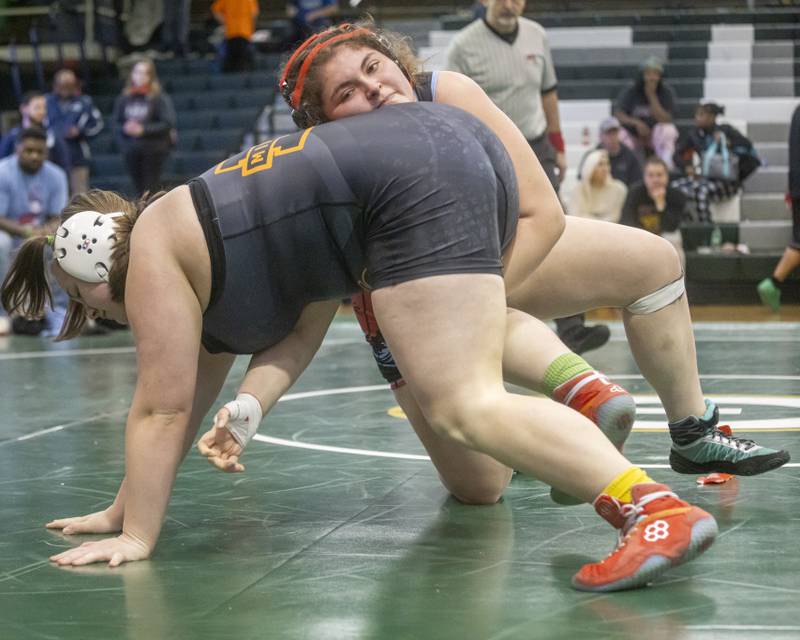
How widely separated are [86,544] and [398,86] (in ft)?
3.50

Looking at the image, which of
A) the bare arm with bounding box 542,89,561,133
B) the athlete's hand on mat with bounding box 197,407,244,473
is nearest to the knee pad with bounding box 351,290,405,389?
the athlete's hand on mat with bounding box 197,407,244,473

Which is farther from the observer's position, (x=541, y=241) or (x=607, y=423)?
(x=541, y=241)

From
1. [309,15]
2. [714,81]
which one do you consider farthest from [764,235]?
[309,15]

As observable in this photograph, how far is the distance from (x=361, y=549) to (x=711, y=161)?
8.42m

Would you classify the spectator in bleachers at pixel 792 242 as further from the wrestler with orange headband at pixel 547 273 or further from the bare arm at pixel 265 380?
the bare arm at pixel 265 380

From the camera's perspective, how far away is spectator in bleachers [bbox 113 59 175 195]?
11.2m

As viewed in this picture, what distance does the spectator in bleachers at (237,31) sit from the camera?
1331 centimetres

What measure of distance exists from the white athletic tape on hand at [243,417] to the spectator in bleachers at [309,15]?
11.2 meters

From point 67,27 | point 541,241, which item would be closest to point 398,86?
point 541,241

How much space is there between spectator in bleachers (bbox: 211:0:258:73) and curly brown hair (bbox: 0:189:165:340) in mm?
10671

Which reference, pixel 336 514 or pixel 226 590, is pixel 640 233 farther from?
pixel 226 590

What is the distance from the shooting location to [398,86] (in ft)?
8.87

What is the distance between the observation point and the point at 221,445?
2605 mm

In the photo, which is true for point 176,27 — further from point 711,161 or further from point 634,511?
point 634,511
